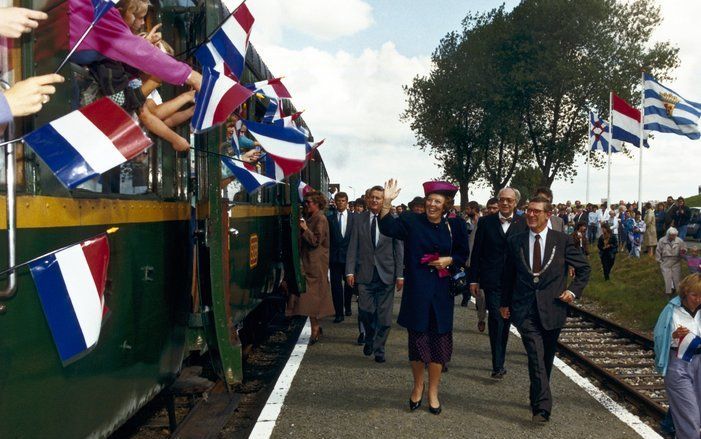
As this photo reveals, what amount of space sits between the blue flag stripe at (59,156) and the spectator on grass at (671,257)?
12.1 meters

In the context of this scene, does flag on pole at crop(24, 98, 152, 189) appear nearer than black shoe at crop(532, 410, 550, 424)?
Yes

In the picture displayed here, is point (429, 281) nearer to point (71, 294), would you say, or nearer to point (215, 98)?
point (215, 98)

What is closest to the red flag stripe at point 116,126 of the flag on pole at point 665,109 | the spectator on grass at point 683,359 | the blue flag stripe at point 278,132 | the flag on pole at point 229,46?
the flag on pole at point 229,46

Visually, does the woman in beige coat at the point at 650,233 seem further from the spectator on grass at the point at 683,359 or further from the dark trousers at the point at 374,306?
the spectator on grass at the point at 683,359

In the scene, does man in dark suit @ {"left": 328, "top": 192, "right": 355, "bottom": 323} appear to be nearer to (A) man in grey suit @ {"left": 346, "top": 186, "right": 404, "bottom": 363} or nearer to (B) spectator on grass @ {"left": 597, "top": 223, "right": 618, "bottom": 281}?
(A) man in grey suit @ {"left": 346, "top": 186, "right": 404, "bottom": 363}

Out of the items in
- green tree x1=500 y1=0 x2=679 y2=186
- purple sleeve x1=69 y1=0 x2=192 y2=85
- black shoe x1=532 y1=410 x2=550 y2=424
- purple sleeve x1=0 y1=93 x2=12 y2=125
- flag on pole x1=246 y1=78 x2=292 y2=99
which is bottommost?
black shoe x1=532 y1=410 x2=550 y2=424

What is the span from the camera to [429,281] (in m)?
5.76

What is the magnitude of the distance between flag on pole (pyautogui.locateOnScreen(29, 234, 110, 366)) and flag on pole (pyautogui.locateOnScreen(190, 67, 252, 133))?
1001 millimetres

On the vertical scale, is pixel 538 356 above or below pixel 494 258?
below

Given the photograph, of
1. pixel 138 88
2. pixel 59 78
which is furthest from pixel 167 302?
pixel 59 78

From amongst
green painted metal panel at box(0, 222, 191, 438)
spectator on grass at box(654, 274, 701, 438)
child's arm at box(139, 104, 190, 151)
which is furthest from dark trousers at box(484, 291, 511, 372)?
child's arm at box(139, 104, 190, 151)

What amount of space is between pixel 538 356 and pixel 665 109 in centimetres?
1631

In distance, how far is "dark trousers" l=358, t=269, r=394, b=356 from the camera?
750 cm

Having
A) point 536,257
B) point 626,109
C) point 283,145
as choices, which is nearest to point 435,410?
point 536,257
